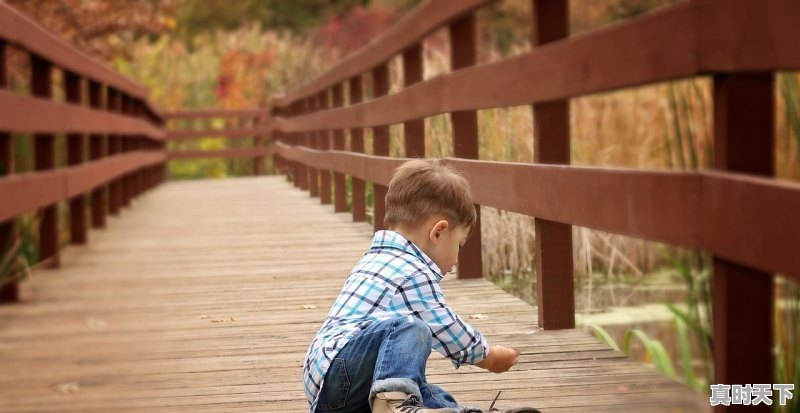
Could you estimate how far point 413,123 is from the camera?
6012 mm

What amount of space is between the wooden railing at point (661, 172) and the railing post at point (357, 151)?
2453 millimetres

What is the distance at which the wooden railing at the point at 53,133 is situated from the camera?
5.12 m

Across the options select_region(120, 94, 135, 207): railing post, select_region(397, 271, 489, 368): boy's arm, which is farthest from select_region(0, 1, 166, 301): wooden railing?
select_region(397, 271, 489, 368): boy's arm

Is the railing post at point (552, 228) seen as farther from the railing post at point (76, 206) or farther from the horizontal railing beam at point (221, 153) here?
the horizontal railing beam at point (221, 153)

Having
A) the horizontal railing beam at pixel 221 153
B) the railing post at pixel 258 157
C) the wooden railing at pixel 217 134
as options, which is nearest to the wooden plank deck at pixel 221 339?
the wooden railing at pixel 217 134

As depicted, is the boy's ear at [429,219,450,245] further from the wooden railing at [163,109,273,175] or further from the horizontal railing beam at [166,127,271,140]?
the horizontal railing beam at [166,127,271,140]

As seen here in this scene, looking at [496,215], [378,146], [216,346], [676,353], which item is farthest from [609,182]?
[378,146]

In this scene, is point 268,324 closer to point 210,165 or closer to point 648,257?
point 648,257

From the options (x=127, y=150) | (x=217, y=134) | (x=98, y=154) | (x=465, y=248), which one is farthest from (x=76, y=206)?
(x=217, y=134)

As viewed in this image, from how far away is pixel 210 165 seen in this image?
20.9 m

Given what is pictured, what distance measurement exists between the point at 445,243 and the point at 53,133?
373 cm

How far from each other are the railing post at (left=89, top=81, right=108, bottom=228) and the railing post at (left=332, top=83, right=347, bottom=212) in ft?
5.33

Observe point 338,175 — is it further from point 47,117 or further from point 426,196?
point 426,196

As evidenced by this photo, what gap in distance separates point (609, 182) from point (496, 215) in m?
2.90
